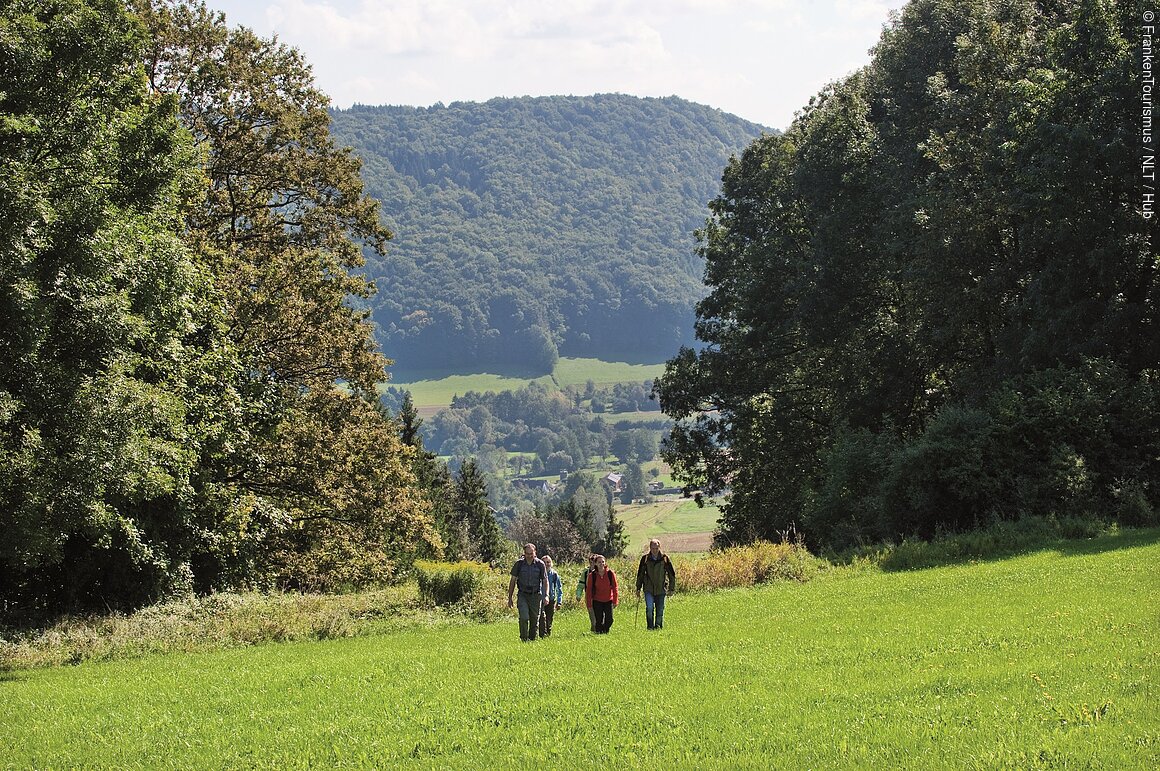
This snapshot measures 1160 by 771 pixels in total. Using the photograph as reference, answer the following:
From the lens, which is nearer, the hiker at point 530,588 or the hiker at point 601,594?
the hiker at point 530,588

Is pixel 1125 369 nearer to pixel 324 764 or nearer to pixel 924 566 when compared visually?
pixel 924 566

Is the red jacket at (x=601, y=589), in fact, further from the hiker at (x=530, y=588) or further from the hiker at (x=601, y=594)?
the hiker at (x=530, y=588)

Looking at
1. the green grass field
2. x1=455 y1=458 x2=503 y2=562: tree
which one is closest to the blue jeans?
the green grass field

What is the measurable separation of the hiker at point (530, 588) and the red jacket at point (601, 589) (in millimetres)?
881

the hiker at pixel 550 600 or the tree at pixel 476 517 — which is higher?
the hiker at pixel 550 600

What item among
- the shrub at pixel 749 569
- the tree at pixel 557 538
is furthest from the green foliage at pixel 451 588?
the tree at pixel 557 538

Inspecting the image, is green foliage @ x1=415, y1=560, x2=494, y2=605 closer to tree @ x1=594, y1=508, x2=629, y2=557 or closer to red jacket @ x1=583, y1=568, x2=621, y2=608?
red jacket @ x1=583, y1=568, x2=621, y2=608

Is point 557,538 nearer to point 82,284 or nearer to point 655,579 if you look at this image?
point 655,579

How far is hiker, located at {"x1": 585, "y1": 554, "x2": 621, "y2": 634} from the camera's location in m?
19.5

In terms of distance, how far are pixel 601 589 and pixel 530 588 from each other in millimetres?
1427

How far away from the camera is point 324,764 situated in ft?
35.0

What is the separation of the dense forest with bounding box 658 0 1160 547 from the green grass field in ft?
31.7

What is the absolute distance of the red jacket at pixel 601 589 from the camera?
19.5 meters

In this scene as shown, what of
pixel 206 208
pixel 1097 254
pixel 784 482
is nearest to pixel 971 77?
pixel 1097 254
